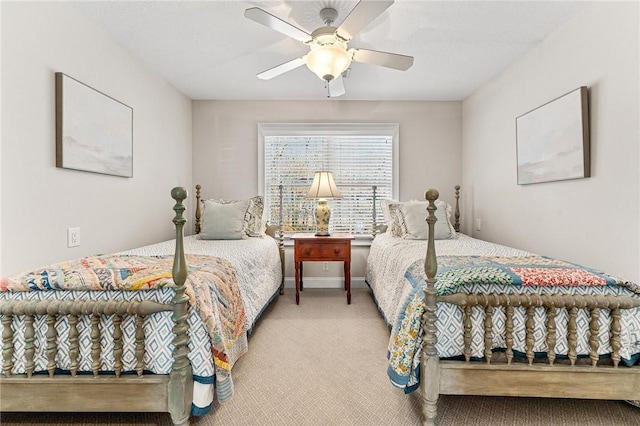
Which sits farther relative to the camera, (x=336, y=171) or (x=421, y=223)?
(x=336, y=171)

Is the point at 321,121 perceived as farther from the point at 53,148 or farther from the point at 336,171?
the point at 53,148

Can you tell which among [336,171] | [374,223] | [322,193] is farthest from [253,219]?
[374,223]

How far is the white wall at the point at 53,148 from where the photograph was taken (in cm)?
167

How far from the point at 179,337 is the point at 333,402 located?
0.87 m

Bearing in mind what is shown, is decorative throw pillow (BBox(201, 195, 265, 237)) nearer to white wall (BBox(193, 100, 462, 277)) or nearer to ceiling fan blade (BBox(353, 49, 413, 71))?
white wall (BBox(193, 100, 462, 277))

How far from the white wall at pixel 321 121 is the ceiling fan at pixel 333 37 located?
5.41ft

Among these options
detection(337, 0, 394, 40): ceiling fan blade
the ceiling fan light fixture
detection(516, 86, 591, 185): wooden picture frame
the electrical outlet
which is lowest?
the electrical outlet

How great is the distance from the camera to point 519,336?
145cm

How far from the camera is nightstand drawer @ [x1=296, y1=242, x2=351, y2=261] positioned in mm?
3252

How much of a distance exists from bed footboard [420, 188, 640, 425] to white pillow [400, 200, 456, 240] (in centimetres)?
159

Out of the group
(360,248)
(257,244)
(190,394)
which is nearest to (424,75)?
(360,248)

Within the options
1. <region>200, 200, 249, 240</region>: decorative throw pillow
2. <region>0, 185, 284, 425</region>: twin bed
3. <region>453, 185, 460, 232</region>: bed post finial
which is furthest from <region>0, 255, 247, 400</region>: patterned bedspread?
<region>453, 185, 460, 232</region>: bed post finial

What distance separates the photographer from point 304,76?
3.07 metres

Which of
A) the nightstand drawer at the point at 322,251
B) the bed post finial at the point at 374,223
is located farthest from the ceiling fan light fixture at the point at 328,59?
the bed post finial at the point at 374,223
